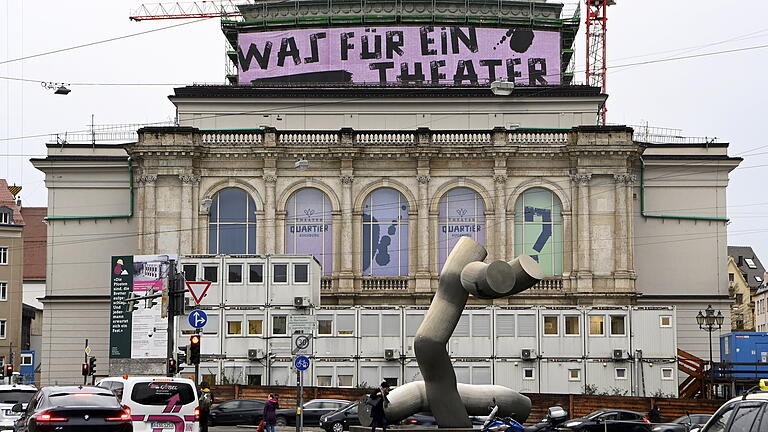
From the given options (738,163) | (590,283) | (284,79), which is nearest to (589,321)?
(590,283)

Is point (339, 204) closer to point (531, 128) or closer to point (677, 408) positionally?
point (531, 128)

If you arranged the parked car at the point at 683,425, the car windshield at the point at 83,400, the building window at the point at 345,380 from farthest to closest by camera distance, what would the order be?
the building window at the point at 345,380 → the parked car at the point at 683,425 → the car windshield at the point at 83,400

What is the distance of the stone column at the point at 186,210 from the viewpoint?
82.6 meters

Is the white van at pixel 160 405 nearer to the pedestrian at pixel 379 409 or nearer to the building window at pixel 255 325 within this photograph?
the pedestrian at pixel 379 409

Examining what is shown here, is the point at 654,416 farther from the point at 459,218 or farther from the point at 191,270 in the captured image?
the point at 459,218

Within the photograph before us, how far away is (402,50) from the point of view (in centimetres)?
9162

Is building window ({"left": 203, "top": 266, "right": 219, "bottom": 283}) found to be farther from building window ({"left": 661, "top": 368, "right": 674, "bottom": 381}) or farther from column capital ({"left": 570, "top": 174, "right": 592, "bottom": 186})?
building window ({"left": 661, "top": 368, "right": 674, "bottom": 381})

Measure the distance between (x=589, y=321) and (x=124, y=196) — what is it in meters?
31.3

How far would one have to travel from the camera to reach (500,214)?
8344 cm

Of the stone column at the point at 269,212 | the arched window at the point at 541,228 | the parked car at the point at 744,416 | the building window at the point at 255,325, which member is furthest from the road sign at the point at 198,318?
the arched window at the point at 541,228

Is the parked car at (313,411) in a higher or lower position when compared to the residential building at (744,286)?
lower

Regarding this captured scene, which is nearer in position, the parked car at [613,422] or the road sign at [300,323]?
the road sign at [300,323]

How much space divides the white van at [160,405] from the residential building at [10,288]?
7765 centimetres

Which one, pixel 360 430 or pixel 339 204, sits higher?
pixel 339 204
